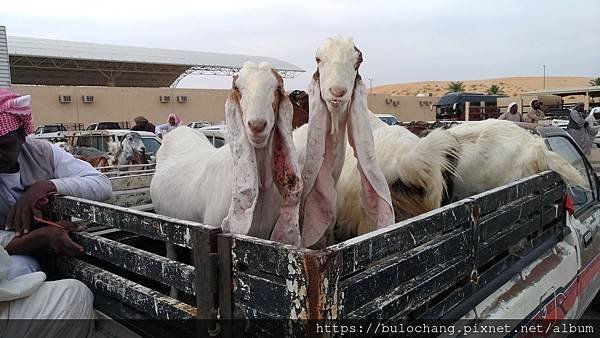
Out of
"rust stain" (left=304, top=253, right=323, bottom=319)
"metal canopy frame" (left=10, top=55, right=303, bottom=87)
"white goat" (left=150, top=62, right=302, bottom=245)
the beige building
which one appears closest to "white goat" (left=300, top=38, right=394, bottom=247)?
"white goat" (left=150, top=62, right=302, bottom=245)

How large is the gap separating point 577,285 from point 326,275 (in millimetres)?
2787

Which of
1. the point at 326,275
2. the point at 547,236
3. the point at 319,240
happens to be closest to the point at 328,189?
the point at 319,240

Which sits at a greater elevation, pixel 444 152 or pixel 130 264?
pixel 444 152

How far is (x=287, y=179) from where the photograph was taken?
243 cm

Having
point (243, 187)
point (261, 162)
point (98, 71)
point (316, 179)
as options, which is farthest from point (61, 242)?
point (98, 71)

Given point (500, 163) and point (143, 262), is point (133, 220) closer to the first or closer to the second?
point (143, 262)

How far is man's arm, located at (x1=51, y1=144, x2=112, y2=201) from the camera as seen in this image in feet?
8.52

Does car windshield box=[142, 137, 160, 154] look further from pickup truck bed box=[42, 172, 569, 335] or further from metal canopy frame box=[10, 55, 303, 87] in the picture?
metal canopy frame box=[10, 55, 303, 87]

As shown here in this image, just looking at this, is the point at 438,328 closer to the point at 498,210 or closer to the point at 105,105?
the point at 498,210

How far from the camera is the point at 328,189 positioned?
8.99 feet

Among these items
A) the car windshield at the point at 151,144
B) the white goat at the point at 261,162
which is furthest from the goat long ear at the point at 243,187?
the car windshield at the point at 151,144

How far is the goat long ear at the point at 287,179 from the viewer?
7.97 feet

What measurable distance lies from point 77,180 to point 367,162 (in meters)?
1.52

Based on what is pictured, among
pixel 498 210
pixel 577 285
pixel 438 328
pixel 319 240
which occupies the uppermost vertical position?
pixel 498 210
